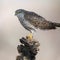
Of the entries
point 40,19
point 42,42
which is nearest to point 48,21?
point 40,19

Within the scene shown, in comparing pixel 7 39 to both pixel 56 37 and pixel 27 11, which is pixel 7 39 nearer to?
pixel 27 11

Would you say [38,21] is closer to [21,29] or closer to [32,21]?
[32,21]

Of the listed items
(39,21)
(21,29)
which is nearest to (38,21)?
(39,21)

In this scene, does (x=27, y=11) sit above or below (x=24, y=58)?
above
